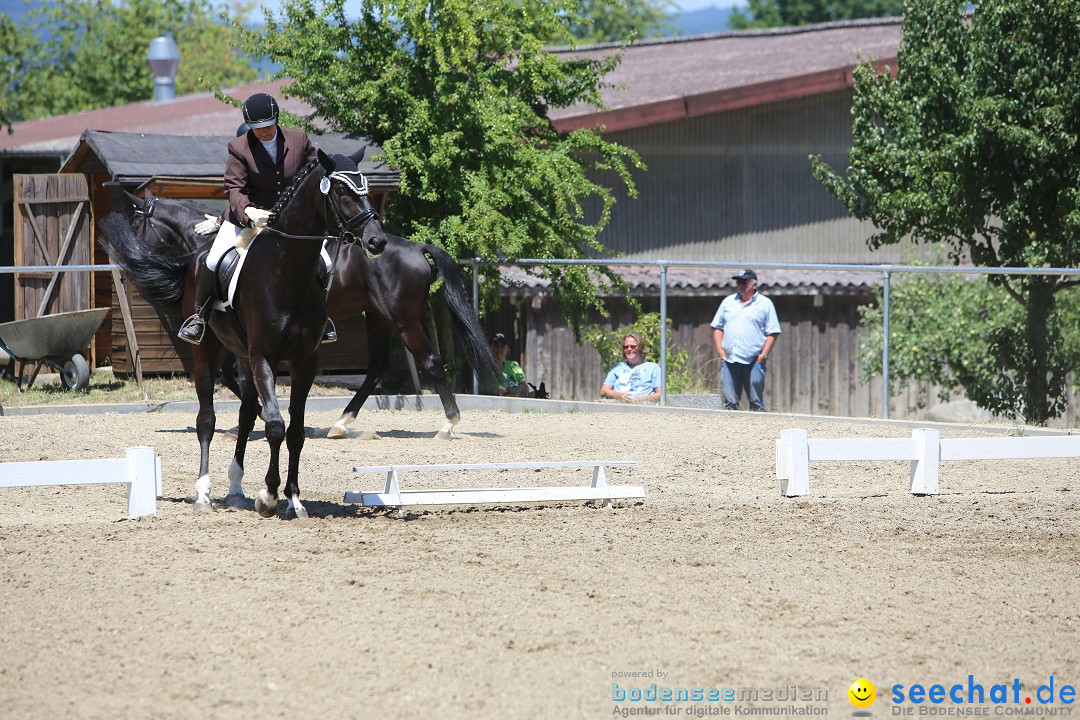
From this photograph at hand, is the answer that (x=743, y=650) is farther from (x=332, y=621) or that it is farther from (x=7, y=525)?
(x=7, y=525)

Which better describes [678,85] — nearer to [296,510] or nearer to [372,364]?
[372,364]

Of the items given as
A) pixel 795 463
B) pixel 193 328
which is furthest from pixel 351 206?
pixel 795 463

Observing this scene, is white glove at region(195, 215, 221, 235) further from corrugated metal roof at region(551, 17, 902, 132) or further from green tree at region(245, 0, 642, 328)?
corrugated metal roof at region(551, 17, 902, 132)

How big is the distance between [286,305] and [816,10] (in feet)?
189

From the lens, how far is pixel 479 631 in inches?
225

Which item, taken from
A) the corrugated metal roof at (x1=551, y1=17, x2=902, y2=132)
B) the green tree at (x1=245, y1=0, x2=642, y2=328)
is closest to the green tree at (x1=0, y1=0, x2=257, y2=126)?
the corrugated metal roof at (x1=551, y1=17, x2=902, y2=132)

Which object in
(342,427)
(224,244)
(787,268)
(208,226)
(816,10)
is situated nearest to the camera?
(224,244)

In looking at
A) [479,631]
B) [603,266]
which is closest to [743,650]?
[479,631]

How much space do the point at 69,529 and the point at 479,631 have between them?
3.25 m

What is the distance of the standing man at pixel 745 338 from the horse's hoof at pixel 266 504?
789 cm

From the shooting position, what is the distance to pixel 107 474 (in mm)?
8062

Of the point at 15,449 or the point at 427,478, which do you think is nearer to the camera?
the point at 427,478

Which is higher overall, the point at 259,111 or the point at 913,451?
the point at 259,111

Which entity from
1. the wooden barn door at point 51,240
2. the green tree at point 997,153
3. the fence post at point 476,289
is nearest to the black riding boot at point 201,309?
the fence post at point 476,289
